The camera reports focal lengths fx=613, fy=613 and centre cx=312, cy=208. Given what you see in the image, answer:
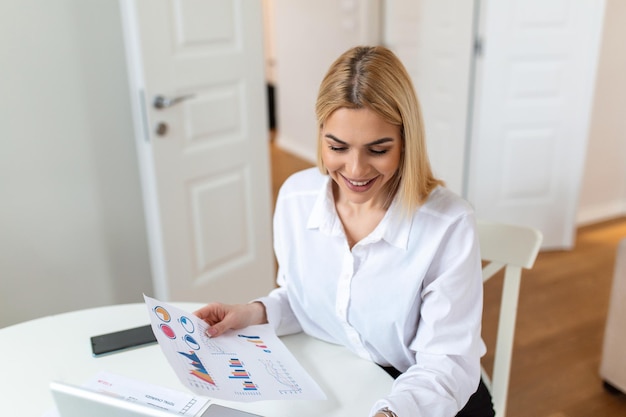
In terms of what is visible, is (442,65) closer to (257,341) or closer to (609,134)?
(609,134)

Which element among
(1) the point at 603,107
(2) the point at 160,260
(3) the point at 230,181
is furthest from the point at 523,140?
(2) the point at 160,260

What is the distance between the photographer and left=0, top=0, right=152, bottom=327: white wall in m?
1.87

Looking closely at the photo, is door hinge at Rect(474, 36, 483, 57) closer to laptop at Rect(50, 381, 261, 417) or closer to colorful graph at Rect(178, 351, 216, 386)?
colorful graph at Rect(178, 351, 216, 386)

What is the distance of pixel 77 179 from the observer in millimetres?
2062

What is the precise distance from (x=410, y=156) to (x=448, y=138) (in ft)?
7.70

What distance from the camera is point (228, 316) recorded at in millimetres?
1170

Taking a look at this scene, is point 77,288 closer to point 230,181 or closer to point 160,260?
point 160,260

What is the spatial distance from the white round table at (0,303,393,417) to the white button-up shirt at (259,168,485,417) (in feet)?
0.18

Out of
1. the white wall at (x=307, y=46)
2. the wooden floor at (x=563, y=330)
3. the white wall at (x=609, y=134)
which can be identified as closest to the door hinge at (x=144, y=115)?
the wooden floor at (x=563, y=330)

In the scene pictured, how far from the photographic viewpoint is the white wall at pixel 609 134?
10.7 feet

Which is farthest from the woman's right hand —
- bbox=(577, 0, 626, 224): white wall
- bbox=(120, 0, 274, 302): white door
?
bbox=(577, 0, 626, 224): white wall

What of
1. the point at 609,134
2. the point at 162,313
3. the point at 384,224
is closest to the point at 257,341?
the point at 162,313

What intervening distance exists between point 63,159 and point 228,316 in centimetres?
113

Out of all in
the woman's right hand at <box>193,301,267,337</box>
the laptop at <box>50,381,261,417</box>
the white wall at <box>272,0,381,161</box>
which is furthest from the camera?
the white wall at <box>272,0,381,161</box>
